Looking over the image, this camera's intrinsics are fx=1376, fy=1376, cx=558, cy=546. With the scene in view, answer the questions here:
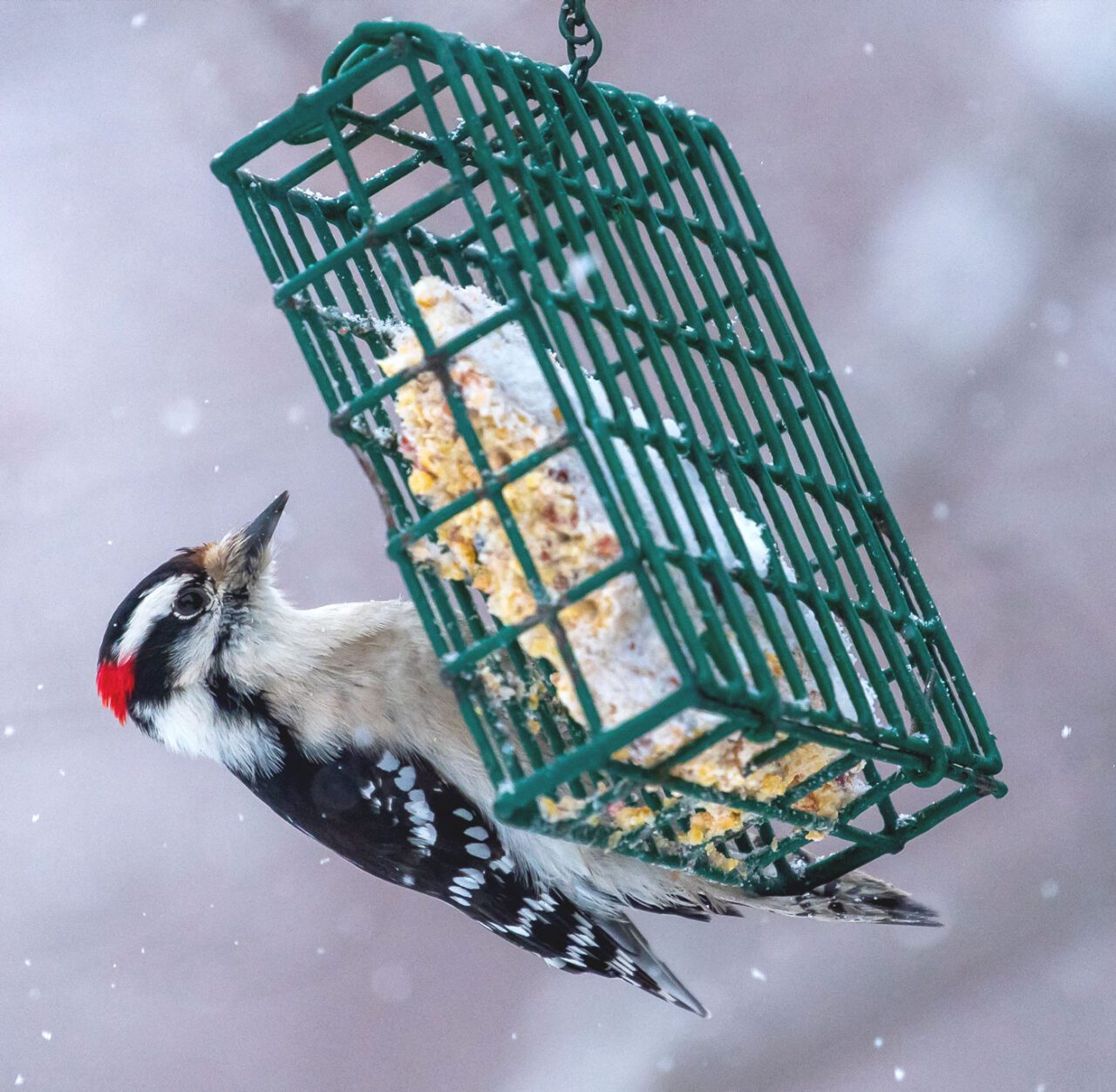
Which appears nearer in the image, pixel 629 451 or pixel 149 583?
pixel 629 451

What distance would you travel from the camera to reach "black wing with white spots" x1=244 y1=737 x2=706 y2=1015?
9.61 ft

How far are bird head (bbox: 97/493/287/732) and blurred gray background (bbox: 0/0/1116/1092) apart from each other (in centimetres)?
120

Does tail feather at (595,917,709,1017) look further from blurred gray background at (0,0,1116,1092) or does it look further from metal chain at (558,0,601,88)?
metal chain at (558,0,601,88)

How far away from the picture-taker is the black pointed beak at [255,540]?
3064mm

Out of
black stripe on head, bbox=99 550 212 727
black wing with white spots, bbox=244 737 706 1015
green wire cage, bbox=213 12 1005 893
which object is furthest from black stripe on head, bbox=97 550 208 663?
green wire cage, bbox=213 12 1005 893

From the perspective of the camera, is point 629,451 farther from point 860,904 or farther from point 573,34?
point 860,904

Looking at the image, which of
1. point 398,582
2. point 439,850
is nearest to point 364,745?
point 439,850

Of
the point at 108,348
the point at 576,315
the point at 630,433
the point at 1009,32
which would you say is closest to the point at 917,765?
the point at 630,433

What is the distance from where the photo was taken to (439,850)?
2943 millimetres

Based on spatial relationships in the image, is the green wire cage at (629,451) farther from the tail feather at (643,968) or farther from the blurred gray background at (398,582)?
the blurred gray background at (398,582)

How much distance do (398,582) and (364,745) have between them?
1.51m

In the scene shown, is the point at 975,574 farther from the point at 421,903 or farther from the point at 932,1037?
the point at 421,903

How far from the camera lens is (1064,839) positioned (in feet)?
14.2

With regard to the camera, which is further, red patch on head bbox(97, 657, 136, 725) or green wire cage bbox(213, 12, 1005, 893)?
red patch on head bbox(97, 657, 136, 725)
